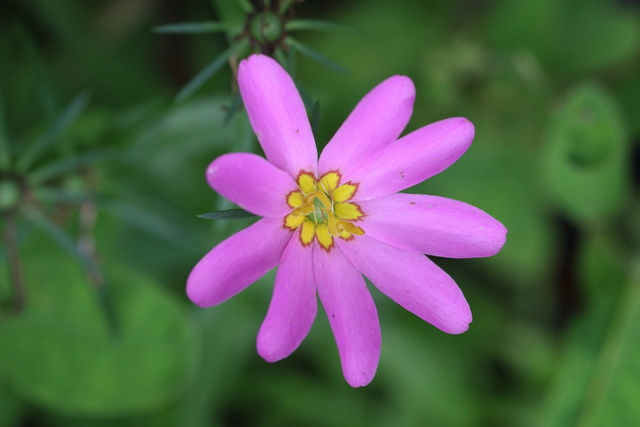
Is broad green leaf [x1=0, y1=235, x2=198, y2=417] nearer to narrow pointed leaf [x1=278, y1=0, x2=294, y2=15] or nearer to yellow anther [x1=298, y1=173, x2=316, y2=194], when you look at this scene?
yellow anther [x1=298, y1=173, x2=316, y2=194]

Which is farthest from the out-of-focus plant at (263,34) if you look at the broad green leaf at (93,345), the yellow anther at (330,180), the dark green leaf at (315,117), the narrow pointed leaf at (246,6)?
the broad green leaf at (93,345)

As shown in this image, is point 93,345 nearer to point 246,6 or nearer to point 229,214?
point 229,214

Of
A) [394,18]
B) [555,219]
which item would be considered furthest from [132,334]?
[555,219]

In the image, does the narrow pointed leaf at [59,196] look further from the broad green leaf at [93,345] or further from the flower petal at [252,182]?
the flower petal at [252,182]

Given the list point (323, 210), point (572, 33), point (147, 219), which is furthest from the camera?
point (572, 33)

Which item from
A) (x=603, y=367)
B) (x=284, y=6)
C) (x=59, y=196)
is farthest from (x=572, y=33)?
(x=59, y=196)
